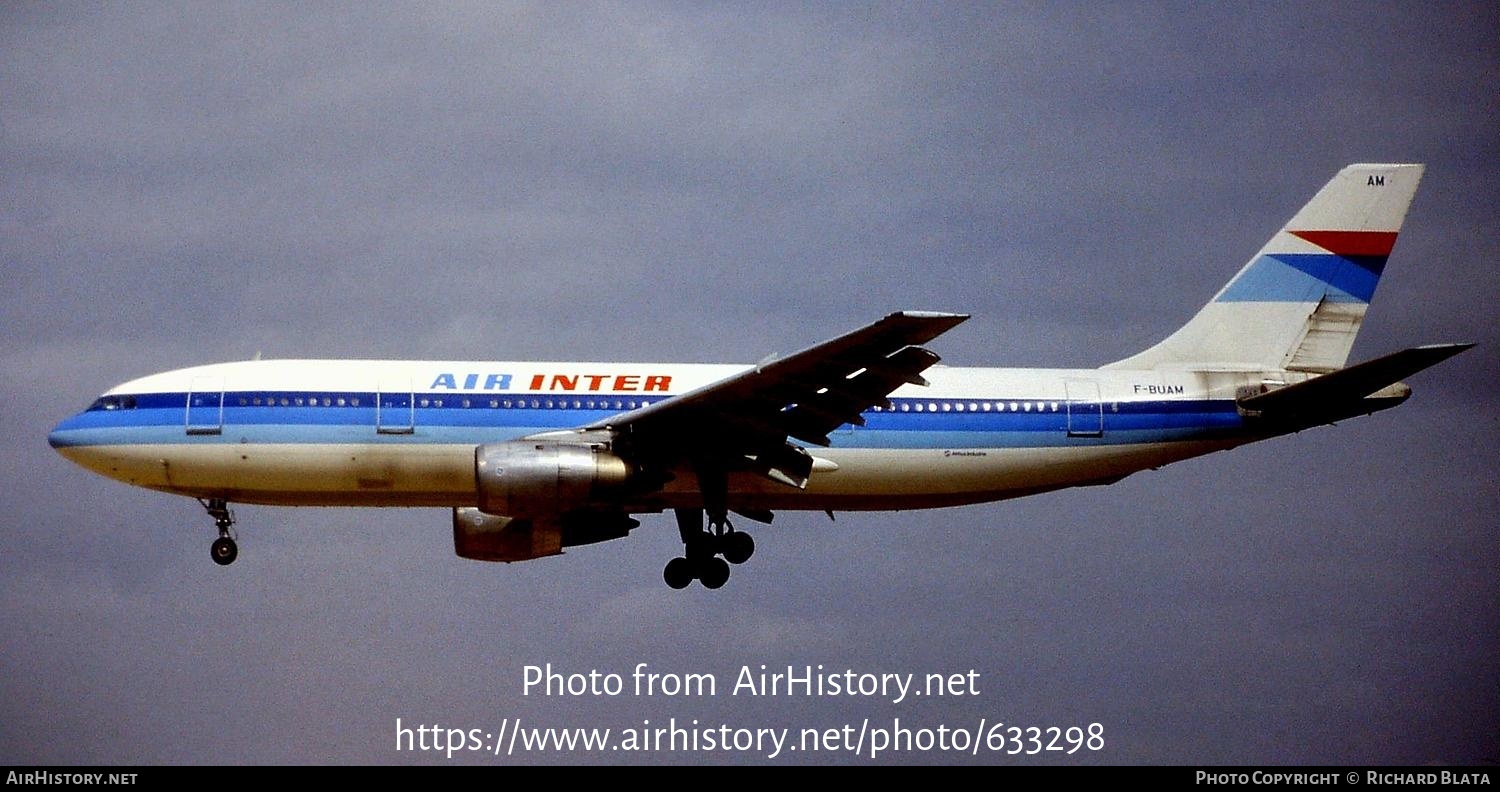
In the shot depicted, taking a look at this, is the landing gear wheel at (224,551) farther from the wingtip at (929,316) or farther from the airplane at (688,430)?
the wingtip at (929,316)

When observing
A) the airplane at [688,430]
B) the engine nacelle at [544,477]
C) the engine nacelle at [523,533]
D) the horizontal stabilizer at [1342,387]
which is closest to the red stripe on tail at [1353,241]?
the airplane at [688,430]

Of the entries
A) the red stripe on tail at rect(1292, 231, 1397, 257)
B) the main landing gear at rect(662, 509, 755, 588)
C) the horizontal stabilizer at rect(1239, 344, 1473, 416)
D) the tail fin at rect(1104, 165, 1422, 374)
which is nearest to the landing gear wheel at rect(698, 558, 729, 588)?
the main landing gear at rect(662, 509, 755, 588)

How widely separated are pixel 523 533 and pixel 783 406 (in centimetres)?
A: 822

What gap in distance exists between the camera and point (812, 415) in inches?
1497

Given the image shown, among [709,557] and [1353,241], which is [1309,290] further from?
[709,557]

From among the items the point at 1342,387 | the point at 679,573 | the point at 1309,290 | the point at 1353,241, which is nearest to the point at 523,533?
the point at 679,573

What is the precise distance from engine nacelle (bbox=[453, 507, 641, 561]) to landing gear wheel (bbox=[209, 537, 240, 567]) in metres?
4.78

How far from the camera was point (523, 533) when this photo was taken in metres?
43.1

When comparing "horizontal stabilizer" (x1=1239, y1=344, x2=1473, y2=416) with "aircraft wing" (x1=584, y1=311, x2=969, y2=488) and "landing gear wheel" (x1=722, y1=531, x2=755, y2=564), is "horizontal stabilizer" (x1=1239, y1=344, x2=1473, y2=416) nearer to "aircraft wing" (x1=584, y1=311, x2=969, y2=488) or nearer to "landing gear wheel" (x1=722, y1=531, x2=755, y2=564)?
"aircraft wing" (x1=584, y1=311, x2=969, y2=488)
